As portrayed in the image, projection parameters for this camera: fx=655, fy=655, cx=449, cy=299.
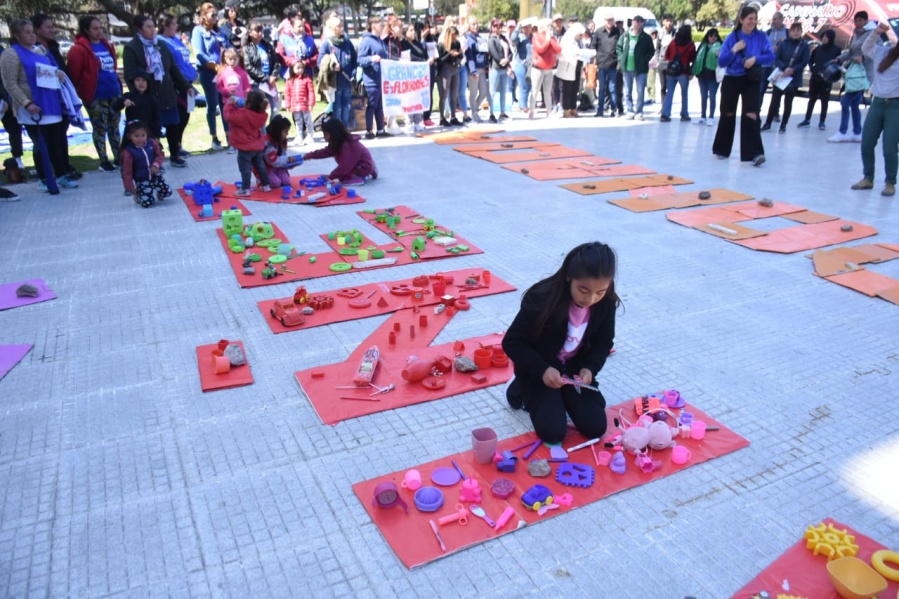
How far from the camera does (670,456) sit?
295cm

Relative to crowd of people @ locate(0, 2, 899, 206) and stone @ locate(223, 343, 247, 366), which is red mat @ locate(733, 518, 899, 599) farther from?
crowd of people @ locate(0, 2, 899, 206)

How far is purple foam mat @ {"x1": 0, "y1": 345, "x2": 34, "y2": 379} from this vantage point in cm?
372

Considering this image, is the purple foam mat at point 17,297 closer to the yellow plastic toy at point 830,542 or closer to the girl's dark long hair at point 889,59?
the yellow plastic toy at point 830,542

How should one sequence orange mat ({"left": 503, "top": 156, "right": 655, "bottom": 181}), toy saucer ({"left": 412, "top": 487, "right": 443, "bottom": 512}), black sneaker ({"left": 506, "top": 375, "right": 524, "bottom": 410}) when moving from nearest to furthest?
toy saucer ({"left": 412, "top": 487, "right": 443, "bottom": 512}) → black sneaker ({"left": 506, "top": 375, "right": 524, "bottom": 410}) → orange mat ({"left": 503, "top": 156, "right": 655, "bottom": 181})

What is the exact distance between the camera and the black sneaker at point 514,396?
10.8 ft

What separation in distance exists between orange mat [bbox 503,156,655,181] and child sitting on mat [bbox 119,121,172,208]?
170 inches

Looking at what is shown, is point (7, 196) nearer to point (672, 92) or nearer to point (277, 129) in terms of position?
point (277, 129)

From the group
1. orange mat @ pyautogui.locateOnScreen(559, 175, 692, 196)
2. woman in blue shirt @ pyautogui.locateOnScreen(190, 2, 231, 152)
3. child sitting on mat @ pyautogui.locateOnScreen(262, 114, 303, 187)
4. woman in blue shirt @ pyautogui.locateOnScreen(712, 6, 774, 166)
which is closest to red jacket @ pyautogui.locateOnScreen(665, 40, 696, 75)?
woman in blue shirt @ pyautogui.locateOnScreen(712, 6, 774, 166)

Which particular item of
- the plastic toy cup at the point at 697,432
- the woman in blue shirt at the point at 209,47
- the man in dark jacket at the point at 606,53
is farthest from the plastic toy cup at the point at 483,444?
the man in dark jacket at the point at 606,53

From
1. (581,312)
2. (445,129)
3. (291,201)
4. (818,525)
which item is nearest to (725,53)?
(445,129)

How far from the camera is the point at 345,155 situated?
7.85 metres

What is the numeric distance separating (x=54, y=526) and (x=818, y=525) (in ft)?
9.70

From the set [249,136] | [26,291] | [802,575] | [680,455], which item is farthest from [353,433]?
[249,136]

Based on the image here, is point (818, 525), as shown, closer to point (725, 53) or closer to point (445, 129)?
point (725, 53)
